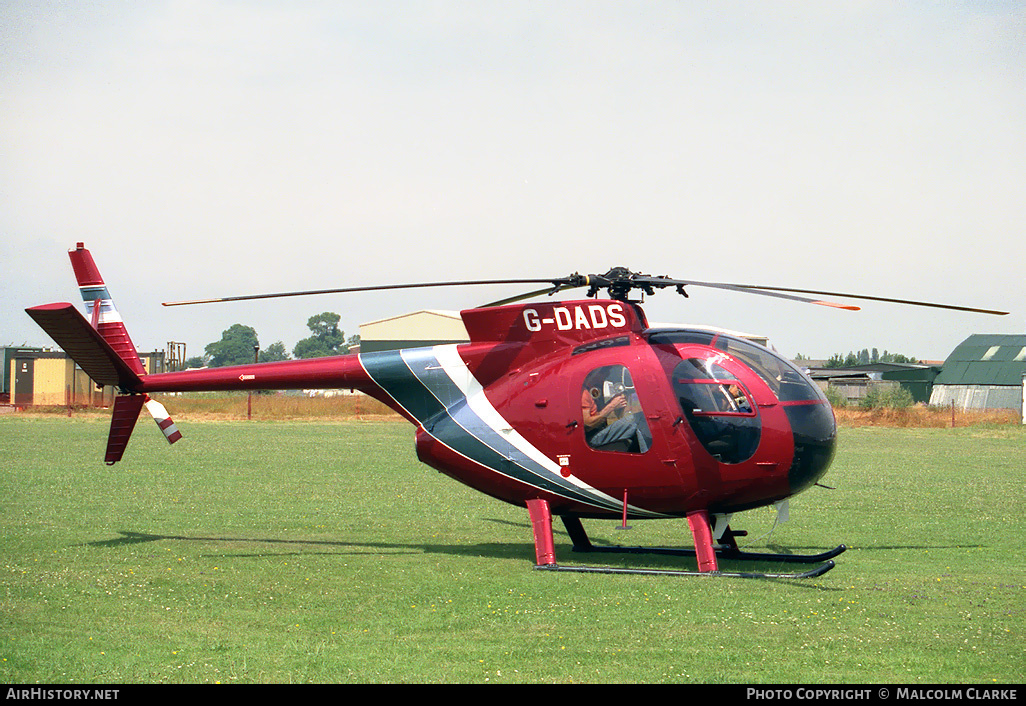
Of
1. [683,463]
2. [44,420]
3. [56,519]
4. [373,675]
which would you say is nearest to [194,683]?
[373,675]

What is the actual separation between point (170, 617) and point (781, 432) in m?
7.07

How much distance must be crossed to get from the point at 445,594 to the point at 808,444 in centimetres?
467

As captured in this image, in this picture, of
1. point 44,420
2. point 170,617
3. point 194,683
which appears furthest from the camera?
point 44,420

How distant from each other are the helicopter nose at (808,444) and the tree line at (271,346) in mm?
91923

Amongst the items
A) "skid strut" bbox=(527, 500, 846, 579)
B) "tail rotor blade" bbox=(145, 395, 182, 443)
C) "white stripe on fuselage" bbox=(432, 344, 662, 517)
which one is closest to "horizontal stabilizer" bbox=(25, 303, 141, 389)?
"tail rotor blade" bbox=(145, 395, 182, 443)

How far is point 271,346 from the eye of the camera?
126812 millimetres

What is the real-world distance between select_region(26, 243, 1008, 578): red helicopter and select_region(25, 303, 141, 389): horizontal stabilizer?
2 cm

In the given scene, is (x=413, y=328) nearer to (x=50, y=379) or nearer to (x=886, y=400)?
(x=50, y=379)

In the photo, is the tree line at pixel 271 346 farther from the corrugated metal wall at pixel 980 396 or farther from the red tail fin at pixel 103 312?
the red tail fin at pixel 103 312

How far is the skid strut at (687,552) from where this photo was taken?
1183 centimetres

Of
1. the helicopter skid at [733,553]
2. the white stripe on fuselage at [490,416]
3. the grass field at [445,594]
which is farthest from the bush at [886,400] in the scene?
the white stripe on fuselage at [490,416]

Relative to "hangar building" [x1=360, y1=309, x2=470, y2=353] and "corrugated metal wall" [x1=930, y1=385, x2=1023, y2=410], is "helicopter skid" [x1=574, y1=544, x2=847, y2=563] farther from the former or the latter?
"corrugated metal wall" [x1=930, y1=385, x2=1023, y2=410]
